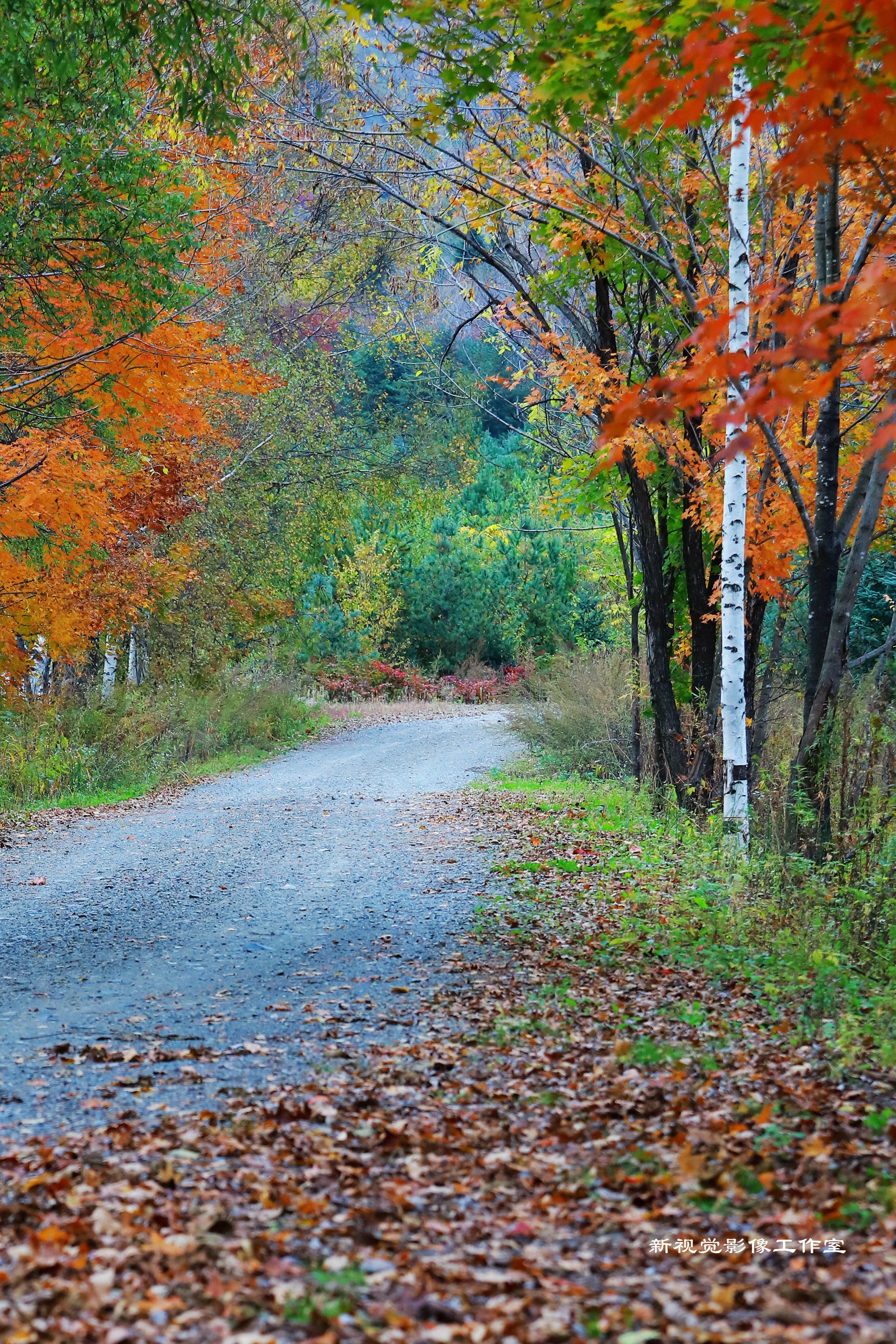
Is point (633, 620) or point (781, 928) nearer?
point (781, 928)

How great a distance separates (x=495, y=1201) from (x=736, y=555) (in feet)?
18.7

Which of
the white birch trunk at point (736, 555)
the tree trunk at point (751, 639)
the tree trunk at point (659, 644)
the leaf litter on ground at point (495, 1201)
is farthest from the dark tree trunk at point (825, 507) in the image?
the tree trunk at point (659, 644)

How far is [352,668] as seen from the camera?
33250 millimetres

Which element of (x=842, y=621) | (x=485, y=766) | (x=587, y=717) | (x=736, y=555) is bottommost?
(x=485, y=766)

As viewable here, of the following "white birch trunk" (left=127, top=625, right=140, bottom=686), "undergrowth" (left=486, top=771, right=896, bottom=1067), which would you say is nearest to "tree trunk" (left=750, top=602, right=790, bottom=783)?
"undergrowth" (left=486, top=771, right=896, bottom=1067)

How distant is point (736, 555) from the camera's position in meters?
7.93

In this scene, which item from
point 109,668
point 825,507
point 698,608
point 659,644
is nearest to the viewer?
point 825,507

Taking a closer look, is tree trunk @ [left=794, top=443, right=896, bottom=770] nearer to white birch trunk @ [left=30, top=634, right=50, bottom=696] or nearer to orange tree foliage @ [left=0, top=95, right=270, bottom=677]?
orange tree foliage @ [left=0, top=95, right=270, bottom=677]

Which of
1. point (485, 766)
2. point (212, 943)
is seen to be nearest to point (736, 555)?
point (212, 943)

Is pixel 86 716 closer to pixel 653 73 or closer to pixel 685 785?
pixel 685 785

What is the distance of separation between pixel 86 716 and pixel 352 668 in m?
19.0

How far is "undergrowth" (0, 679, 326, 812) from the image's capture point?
12.9 m

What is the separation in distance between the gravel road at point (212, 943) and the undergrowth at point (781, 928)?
1207 millimetres

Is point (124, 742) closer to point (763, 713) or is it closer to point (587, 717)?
point (587, 717)
